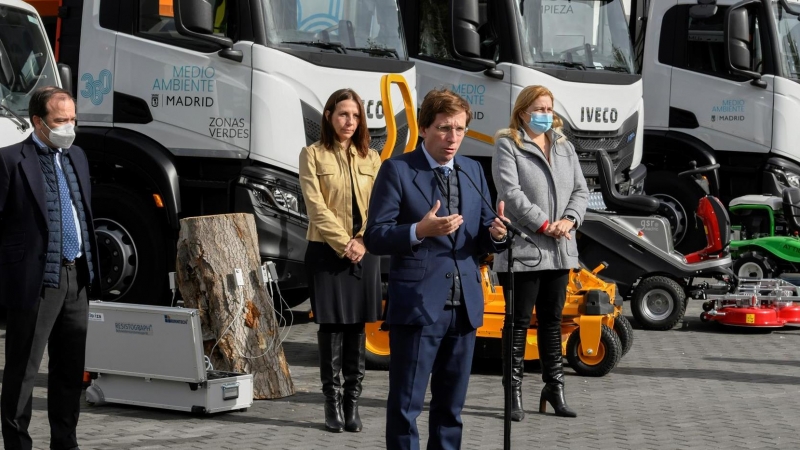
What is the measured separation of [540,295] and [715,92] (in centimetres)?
804

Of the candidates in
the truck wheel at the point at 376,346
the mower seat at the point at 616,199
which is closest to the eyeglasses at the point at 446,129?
the truck wheel at the point at 376,346

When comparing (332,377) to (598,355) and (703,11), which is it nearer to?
(598,355)

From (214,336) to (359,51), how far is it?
11.2ft

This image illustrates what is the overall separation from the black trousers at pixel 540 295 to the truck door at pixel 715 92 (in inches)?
314

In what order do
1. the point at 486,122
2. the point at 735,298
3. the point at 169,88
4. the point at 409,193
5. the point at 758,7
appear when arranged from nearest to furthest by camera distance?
the point at 409,193
the point at 169,88
the point at 735,298
the point at 486,122
the point at 758,7

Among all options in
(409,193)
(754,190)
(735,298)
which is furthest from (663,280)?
(409,193)

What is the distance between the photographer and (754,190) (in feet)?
50.8

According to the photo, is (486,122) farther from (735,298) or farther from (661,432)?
(661,432)

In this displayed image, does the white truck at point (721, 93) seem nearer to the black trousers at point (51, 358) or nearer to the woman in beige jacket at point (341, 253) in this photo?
the woman in beige jacket at point (341, 253)

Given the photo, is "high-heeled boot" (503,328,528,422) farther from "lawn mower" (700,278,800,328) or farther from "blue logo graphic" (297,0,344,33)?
"lawn mower" (700,278,800,328)

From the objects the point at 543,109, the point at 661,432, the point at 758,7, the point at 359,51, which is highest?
the point at 758,7

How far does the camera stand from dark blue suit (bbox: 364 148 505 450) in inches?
217

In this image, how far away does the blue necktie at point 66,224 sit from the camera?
640cm

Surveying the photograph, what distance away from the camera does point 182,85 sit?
1067 cm
